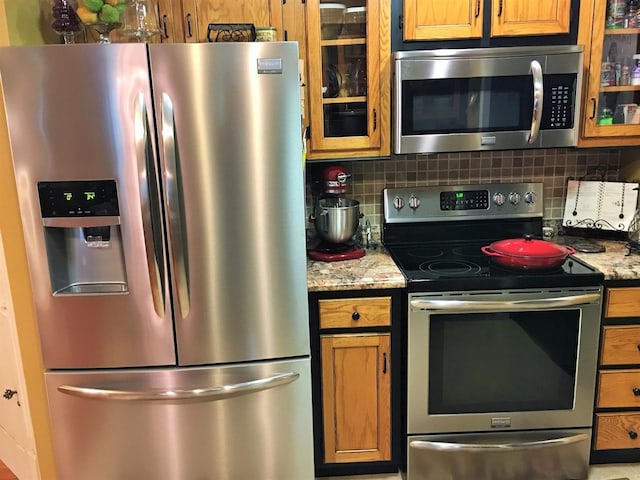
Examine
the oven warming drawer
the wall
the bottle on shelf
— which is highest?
the wall

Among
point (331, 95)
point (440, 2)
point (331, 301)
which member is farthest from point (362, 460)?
point (440, 2)

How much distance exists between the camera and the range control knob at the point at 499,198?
251cm

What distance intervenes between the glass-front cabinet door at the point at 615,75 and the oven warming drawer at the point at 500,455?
1.29 m

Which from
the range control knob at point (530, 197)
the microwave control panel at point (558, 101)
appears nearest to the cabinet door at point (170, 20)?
the microwave control panel at point (558, 101)

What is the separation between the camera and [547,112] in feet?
7.04

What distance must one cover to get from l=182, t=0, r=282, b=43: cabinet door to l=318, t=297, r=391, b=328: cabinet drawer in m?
1.15

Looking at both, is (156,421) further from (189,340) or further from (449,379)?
(449,379)

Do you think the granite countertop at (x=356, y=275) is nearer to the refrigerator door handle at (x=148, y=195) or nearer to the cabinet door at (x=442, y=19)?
the refrigerator door handle at (x=148, y=195)

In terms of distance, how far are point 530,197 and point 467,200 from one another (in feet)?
1.01

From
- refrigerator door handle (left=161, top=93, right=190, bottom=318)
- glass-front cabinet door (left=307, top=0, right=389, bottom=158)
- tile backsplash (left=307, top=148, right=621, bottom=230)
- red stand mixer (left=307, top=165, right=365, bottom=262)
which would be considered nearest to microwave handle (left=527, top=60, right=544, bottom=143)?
tile backsplash (left=307, top=148, right=621, bottom=230)

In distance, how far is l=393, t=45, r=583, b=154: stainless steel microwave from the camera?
6.80 ft

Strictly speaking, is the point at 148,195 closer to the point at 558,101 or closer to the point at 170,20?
the point at 170,20

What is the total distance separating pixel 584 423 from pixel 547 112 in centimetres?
128

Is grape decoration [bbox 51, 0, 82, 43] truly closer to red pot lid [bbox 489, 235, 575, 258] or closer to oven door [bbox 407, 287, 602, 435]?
oven door [bbox 407, 287, 602, 435]
